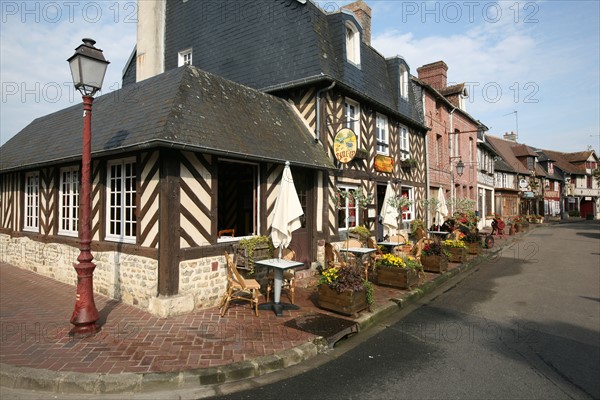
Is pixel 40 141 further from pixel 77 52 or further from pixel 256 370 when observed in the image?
pixel 256 370

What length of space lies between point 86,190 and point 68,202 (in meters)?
4.37

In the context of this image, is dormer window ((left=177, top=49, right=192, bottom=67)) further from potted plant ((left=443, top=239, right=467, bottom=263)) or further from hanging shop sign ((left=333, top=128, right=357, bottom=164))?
potted plant ((left=443, top=239, right=467, bottom=263))

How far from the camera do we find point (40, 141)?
964 cm

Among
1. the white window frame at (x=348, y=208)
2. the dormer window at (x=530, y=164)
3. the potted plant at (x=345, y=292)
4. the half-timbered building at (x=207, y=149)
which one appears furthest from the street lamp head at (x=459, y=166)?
the dormer window at (x=530, y=164)

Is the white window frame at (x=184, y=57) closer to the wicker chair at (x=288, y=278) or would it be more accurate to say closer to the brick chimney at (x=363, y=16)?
the brick chimney at (x=363, y=16)

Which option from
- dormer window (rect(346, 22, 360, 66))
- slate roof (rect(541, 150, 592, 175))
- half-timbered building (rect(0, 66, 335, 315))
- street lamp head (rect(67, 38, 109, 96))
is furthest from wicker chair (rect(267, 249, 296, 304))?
slate roof (rect(541, 150, 592, 175))

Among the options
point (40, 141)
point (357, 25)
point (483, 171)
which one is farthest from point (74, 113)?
point (483, 171)

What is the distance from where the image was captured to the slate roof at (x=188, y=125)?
571 centimetres

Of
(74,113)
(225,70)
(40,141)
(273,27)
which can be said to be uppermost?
(273,27)

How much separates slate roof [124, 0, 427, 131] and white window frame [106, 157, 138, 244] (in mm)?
4597

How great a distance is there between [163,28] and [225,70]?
152 inches

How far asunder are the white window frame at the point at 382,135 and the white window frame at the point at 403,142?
1074 millimetres

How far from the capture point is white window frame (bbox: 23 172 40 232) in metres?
9.30

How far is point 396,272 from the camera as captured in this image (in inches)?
295
